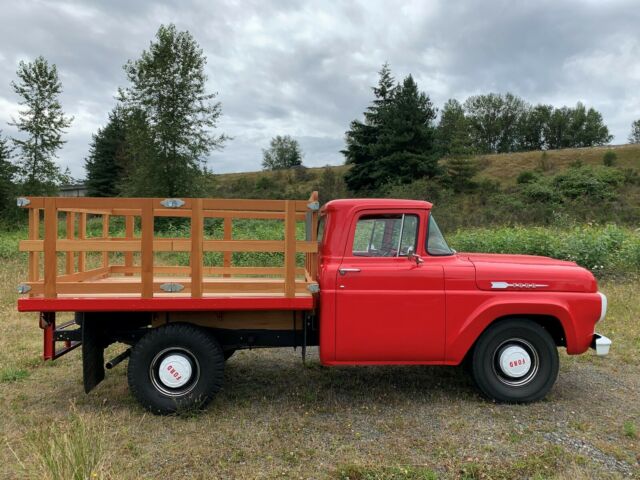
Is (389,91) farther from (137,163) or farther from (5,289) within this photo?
(5,289)

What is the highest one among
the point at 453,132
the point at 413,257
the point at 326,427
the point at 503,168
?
the point at 453,132

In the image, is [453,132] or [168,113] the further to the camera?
[453,132]

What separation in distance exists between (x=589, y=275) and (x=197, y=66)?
2762 cm

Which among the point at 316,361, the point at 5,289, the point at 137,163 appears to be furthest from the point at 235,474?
the point at 137,163

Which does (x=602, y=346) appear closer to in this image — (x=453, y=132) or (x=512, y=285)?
(x=512, y=285)

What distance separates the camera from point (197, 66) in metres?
28.4

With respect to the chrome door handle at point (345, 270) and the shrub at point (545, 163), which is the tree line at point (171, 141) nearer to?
the shrub at point (545, 163)

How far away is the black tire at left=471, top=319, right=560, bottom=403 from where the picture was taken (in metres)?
4.70

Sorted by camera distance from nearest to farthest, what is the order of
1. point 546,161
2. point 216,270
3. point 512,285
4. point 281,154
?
1. point 512,285
2. point 216,270
3. point 546,161
4. point 281,154

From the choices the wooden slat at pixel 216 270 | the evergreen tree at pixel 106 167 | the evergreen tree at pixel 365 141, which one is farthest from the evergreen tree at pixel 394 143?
the wooden slat at pixel 216 270

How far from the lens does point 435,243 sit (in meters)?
4.74

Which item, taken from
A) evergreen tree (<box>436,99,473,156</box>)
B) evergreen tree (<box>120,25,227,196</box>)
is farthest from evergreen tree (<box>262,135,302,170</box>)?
evergreen tree (<box>120,25,227,196</box>)

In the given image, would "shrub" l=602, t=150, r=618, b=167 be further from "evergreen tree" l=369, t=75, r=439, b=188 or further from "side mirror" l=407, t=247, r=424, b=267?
"side mirror" l=407, t=247, r=424, b=267

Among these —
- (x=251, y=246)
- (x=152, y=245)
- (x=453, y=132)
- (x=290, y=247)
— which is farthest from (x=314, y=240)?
(x=453, y=132)
